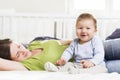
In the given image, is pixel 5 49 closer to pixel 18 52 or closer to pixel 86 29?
pixel 18 52

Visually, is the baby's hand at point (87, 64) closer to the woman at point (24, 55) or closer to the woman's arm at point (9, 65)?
the woman at point (24, 55)

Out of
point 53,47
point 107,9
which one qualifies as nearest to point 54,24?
point 107,9

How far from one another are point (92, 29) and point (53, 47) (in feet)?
0.77

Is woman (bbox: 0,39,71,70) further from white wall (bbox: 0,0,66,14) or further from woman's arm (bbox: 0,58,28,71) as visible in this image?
white wall (bbox: 0,0,66,14)

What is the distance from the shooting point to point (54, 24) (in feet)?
7.80

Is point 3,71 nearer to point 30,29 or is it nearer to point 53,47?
point 53,47

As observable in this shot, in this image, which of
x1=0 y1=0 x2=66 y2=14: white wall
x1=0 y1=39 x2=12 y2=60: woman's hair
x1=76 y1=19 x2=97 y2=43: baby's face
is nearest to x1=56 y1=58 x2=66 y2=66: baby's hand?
x1=76 y1=19 x2=97 y2=43: baby's face

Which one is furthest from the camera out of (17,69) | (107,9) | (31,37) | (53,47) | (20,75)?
(107,9)

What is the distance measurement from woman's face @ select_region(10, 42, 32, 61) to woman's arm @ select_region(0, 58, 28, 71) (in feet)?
0.23

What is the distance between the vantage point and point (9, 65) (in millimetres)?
1400

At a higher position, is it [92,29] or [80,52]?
[92,29]

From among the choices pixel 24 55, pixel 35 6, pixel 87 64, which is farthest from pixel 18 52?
pixel 35 6

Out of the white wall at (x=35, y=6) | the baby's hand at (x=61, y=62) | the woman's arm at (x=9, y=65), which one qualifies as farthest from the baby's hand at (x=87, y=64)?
the white wall at (x=35, y=6)

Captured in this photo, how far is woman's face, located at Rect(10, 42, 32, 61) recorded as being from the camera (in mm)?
1488
